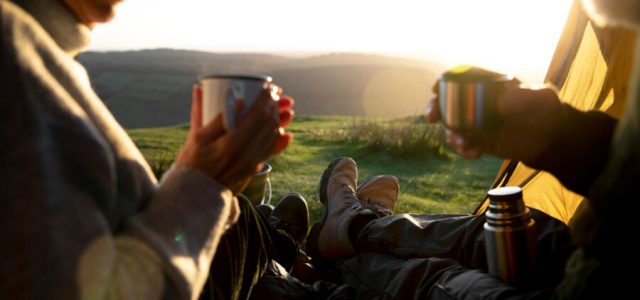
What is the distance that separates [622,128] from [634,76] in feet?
0.32

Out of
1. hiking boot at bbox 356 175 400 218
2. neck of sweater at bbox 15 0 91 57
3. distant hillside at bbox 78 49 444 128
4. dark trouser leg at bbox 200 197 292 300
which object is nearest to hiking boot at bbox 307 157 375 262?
hiking boot at bbox 356 175 400 218

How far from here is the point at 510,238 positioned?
5.52 ft

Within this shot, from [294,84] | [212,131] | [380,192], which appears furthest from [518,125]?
[294,84]

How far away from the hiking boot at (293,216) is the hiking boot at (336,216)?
0.39 ft

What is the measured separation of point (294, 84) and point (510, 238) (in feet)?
128

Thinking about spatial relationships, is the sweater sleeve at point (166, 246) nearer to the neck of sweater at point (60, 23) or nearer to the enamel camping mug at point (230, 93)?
the enamel camping mug at point (230, 93)

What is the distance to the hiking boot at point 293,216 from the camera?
9.29 ft

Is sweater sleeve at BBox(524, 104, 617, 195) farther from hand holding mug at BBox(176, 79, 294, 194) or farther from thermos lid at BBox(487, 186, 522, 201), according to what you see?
hand holding mug at BBox(176, 79, 294, 194)

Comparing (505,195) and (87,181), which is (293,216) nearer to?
(505,195)

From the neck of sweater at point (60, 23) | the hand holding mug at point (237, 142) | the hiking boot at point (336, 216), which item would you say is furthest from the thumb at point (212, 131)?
the hiking boot at point (336, 216)

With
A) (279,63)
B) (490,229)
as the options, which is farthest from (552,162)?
(279,63)

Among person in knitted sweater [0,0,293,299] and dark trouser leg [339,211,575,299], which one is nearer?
person in knitted sweater [0,0,293,299]

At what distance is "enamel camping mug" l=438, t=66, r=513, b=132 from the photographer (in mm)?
1399

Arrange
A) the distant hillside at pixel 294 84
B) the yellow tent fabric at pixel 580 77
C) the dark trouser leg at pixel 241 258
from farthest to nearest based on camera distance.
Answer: the distant hillside at pixel 294 84
the yellow tent fabric at pixel 580 77
the dark trouser leg at pixel 241 258
